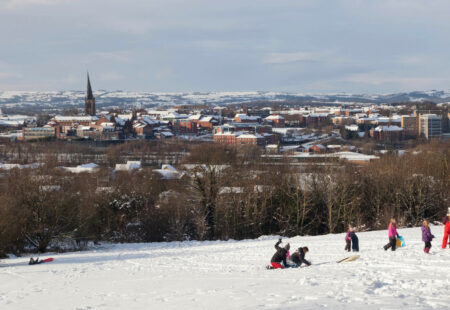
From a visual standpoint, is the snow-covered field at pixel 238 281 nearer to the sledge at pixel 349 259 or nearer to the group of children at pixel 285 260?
the sledge at pixel 349 259

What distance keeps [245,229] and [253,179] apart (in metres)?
4.03

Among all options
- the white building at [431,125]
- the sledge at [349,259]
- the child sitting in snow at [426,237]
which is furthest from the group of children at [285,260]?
the white building at [431,125]

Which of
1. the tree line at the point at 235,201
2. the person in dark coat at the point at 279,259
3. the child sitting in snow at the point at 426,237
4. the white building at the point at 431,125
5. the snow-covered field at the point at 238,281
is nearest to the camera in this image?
the snow-covered field at the point at 238,281

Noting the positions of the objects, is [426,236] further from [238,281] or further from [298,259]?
[238,281]

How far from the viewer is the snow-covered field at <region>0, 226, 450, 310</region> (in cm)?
1068

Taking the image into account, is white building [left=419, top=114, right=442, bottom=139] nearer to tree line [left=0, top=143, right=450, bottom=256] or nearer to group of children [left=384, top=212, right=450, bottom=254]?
tree line [left=0, top=143, right=450, bottom=256]

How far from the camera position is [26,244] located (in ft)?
84.8

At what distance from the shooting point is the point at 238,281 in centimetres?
1326

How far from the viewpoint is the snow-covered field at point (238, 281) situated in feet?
35.0

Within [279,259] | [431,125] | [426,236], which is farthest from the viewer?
[431,125]

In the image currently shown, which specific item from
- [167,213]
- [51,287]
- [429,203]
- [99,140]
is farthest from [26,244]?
[99,140]

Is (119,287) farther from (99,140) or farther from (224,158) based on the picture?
(99,140)

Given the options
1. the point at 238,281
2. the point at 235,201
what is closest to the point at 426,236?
the point at 238,281

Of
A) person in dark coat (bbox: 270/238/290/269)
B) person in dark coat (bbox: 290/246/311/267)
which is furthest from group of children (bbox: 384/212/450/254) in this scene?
person in dark coat (bbox: 270/238/290/269)
